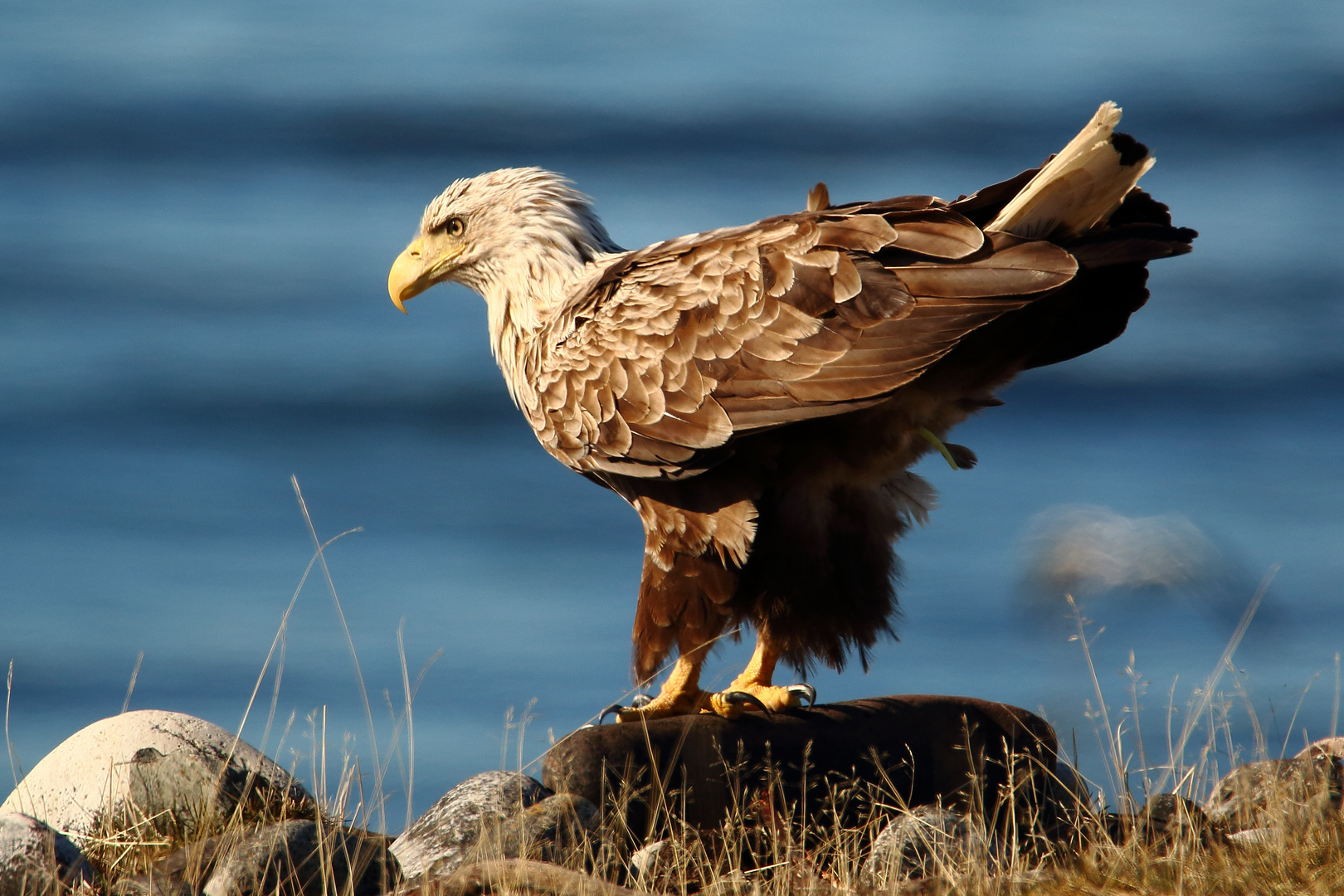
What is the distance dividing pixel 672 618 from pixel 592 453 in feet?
2.31

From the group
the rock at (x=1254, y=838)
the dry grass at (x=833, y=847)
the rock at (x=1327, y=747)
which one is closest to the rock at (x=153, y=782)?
the dry grass at (x=833, y=847)

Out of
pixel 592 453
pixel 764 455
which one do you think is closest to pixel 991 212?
pixel 764 455

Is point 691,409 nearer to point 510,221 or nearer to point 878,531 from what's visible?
point 878,531

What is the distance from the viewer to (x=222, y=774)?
179 inches

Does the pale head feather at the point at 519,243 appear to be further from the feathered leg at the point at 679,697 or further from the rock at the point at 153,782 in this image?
the rock at the point at 153,782

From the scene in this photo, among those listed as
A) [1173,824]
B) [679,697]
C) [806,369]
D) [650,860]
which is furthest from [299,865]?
[1173,824]

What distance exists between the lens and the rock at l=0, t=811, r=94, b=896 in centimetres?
384

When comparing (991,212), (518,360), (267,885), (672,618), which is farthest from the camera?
(518,360)

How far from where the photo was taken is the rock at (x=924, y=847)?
3803 mm

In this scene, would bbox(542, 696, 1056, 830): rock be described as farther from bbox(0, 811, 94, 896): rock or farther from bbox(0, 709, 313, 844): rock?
bbox(0, 811, 94, 896): rock

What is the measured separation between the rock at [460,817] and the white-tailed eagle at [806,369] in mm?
926

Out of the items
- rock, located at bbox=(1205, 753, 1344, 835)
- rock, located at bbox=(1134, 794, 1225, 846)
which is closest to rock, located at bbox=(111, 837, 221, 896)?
rock, located at bbox=(1134, 794, 1225, 846)

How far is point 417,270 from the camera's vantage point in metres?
6.09

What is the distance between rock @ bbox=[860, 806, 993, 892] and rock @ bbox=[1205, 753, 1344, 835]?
0.85 metres
